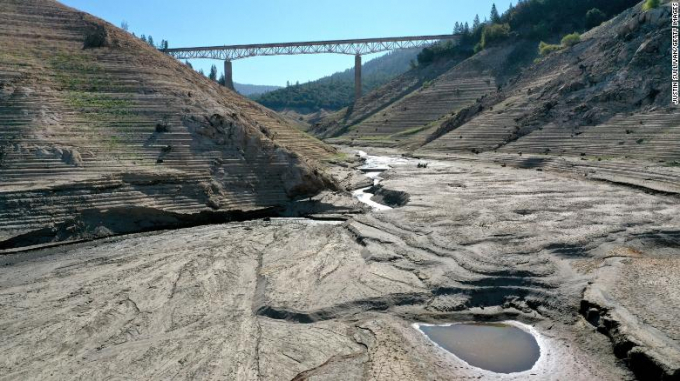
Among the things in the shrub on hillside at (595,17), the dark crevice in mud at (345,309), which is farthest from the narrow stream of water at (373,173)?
the shrub on hillside at (595,17)

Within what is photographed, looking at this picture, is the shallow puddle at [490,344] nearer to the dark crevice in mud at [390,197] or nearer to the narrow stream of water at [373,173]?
the dark crevice in mud at [390,197]

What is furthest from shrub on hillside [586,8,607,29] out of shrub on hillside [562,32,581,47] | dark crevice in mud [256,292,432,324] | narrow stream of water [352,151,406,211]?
dark crevice in mud [256,292,432,324]

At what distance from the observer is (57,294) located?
11.6m

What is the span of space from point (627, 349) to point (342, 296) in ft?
18.3

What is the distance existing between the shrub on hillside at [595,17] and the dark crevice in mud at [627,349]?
6520 cm

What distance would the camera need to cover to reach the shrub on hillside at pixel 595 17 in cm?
6394

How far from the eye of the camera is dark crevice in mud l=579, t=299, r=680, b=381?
25.4 feet

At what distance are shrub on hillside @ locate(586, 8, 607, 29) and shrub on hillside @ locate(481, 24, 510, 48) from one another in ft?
38.6

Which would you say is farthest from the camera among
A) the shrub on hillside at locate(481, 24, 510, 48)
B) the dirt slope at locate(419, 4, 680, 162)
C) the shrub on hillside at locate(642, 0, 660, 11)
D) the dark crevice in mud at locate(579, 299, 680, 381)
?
the shrub on hillside at locate(481, 24, 510, 48)

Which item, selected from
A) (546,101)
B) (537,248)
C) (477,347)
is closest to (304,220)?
(537,248)

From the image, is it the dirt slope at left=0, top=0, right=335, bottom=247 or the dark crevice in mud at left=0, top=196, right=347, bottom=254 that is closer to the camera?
the dark crevice in mud at left=0, top=196, right=347, bottom=254
